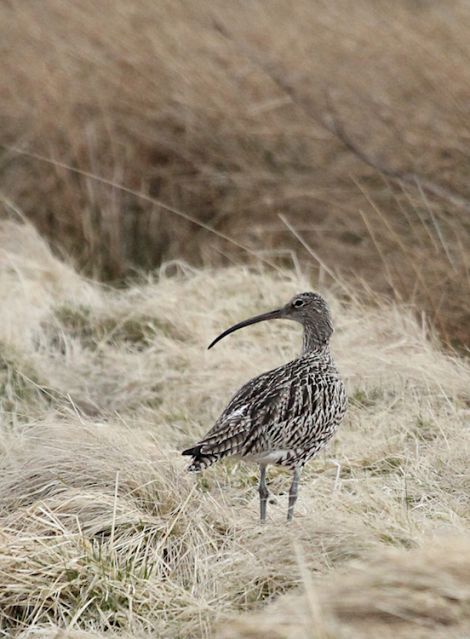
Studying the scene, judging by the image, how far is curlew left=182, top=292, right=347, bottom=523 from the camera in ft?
16.9

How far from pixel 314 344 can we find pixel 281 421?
2.30 ft

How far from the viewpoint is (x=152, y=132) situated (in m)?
10.6

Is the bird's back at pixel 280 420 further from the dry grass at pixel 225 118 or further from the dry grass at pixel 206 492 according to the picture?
the dry grass at pixel 225 118

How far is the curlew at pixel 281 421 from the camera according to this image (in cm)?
516

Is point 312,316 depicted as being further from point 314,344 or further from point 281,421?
point 281,421

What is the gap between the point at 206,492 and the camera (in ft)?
18.7

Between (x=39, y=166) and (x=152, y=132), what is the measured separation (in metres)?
0.90

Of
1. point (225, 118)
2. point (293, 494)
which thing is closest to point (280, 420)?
point (293, 494)

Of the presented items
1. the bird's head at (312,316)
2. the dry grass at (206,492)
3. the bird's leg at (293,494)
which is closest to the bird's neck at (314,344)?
the bird's head at (312,316)

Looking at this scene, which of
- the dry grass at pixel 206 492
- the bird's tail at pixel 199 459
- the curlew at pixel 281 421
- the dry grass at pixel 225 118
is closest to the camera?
the dry grass at pixel 206 492

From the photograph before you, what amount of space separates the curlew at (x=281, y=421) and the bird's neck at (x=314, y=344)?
16 centimetres

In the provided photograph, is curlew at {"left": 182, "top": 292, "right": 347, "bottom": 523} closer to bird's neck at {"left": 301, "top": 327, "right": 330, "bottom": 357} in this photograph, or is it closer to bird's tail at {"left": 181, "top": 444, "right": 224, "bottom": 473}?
bird's tail at {"left": 181, "top": 444, "right": 224, "bottom": 473}

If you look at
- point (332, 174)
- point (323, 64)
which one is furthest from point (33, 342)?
point (323, 64)

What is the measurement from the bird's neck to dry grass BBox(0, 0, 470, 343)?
2.94m
